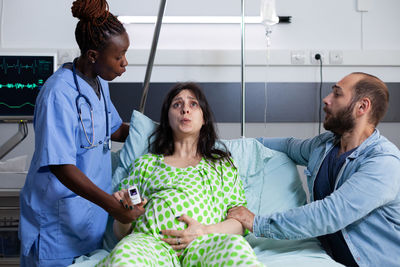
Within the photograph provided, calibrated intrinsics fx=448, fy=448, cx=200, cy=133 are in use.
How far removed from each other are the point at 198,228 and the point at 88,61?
69 cm

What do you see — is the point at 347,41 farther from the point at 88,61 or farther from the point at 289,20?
the point at 88,61

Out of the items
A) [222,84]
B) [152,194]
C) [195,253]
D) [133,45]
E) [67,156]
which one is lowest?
[195,253]

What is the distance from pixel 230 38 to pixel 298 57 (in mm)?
439

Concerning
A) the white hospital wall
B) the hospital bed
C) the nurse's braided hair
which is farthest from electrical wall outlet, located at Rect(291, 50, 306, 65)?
the nurse's braided hair

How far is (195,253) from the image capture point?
140 cm

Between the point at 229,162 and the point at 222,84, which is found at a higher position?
the point at 222,84

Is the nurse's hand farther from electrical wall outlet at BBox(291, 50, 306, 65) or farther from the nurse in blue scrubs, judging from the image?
electrical wall outlet at BBox(291, 50, 306, 65)

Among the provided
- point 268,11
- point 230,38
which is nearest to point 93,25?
point 268,11

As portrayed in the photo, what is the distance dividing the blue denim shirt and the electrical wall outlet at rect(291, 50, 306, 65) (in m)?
1.29

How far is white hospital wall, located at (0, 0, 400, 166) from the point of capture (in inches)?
110

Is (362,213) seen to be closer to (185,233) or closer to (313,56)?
(185,233)

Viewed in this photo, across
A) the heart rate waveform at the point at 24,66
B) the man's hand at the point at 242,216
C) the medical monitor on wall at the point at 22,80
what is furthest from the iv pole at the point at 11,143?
the man's hand at the point at 242,216

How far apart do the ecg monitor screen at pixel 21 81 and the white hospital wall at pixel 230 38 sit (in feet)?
1.85

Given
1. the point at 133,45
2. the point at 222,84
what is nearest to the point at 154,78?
the point at 133,45
